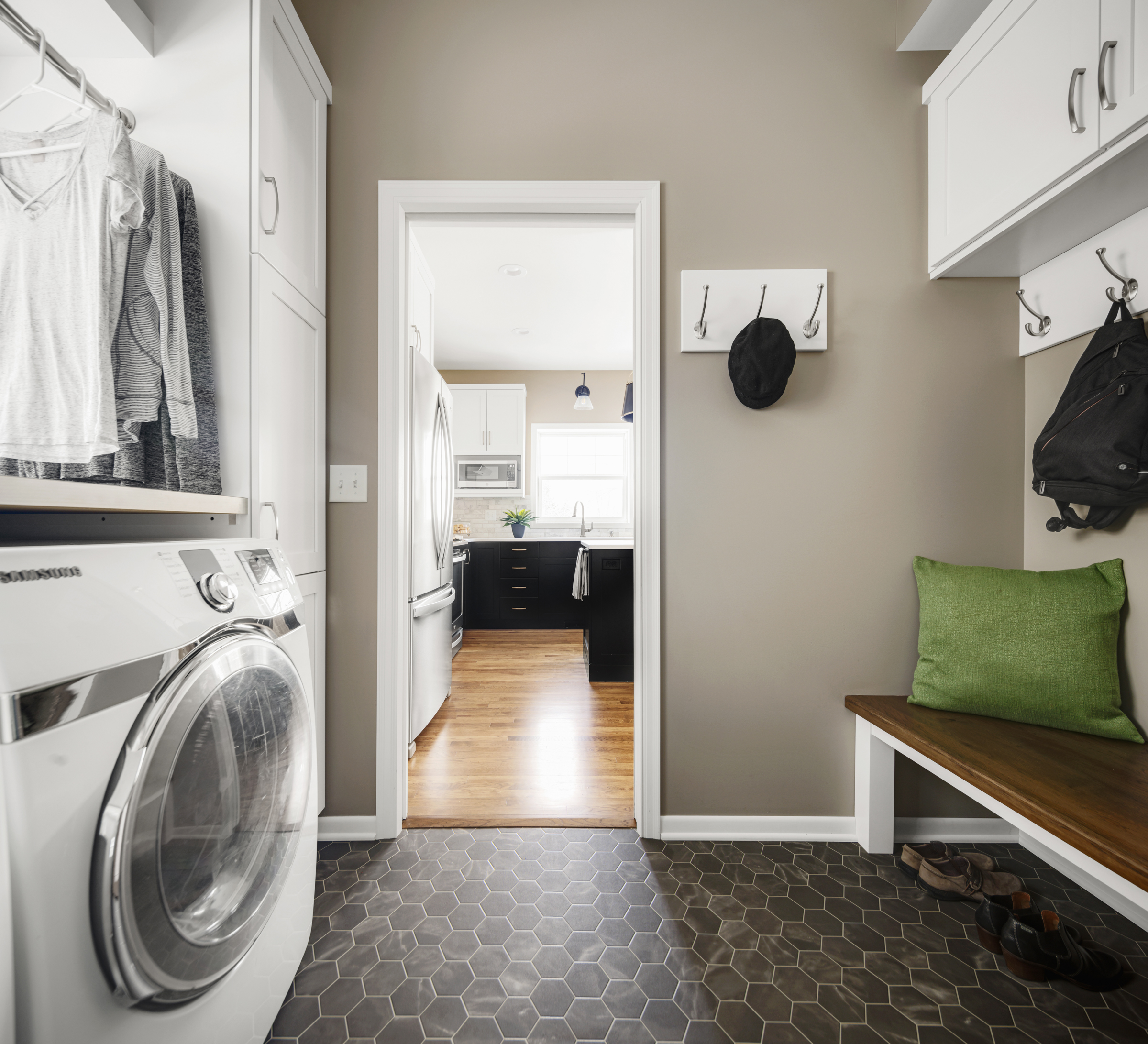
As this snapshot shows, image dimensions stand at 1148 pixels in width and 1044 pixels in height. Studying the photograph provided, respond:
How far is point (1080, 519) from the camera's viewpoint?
1.59 m

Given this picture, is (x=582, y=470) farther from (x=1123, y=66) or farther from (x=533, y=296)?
(x=1123, y=66)

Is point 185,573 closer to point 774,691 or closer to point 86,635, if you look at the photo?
point 86,635

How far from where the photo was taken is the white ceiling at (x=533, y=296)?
3.20 meters

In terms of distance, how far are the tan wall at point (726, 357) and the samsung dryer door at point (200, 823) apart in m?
0.82

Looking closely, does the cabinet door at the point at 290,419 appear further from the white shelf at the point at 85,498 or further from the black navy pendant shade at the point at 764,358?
the black navy pendant shade at the point at 764,358

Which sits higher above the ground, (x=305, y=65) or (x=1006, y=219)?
(x=305, y=65)

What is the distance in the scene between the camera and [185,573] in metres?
0.87

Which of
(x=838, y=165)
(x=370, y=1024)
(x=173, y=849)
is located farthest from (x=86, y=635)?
(x=838, y=165)

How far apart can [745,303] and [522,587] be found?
3.89 meters

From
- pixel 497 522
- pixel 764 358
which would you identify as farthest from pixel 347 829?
pixel 497 522

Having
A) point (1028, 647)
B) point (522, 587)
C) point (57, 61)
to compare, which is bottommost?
point (522, 587)

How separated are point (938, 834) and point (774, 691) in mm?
680

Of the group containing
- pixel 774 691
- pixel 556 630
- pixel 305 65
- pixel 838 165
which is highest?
pixel 305 65

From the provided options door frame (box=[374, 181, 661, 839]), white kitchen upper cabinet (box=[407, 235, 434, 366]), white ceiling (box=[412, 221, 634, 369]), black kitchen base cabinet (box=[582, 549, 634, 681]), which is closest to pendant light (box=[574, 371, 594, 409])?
white ceiling (box=[412, 221, 634, 369])
